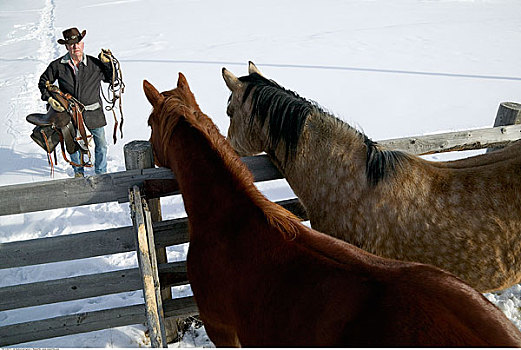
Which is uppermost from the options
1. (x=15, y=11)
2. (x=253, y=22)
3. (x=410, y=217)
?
(x=15, y=11)

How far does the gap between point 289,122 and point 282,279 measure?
46.3 inches

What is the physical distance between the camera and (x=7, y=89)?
30.6 ft

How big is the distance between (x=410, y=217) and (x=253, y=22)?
1300cm

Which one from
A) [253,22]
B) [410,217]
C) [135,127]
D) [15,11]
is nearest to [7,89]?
[135,127]

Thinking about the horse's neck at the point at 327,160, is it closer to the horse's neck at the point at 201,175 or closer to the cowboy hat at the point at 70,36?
the horse's neck at the point at 201,175

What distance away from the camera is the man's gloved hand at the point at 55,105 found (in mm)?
4656

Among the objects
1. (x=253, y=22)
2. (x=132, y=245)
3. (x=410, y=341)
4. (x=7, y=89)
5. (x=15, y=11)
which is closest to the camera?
(x=410, y=341)

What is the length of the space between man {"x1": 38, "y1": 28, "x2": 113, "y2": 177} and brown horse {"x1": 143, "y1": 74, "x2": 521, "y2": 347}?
Answer: 125 inches

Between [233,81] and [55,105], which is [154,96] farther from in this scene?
[55,105]

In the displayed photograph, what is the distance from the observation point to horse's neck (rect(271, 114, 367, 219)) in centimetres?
237

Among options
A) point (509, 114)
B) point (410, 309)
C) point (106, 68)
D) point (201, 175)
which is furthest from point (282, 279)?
point (106, 68)

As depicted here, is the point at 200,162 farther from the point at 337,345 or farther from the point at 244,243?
the point at 337,345

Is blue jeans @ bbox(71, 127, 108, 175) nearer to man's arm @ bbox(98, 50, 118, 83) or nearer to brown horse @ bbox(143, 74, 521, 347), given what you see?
man's arm @ bbox(98, 50, 118, 83)

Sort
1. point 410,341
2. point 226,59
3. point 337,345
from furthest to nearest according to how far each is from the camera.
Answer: point 226,59 < point 337,345 < point 410,341
